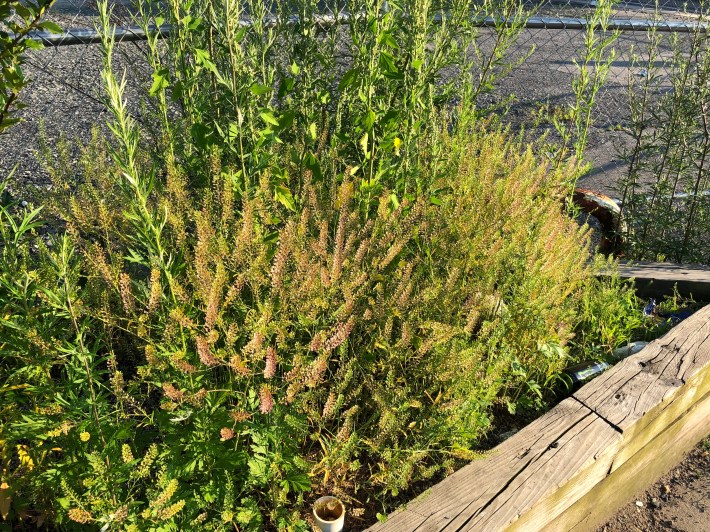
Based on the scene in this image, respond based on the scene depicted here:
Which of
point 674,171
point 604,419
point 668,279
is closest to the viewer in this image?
point 604,419

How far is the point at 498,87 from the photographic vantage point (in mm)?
7855

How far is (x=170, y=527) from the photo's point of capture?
1.68 m

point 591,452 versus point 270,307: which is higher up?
point 270,307

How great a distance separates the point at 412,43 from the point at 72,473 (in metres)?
2.05

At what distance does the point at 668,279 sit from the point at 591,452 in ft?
5.26

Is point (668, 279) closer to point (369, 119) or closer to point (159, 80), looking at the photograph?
point (369, 119)

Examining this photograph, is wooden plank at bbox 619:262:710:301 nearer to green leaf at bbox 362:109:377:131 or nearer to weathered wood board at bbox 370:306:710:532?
weathered wood board at bbox 370:306:710:532

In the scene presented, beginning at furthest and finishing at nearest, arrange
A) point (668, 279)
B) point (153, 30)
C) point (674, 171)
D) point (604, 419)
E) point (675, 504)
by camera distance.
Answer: point (674, 171) → point (668, 279) → point (675, 504) → point (153, 30) → point (604, 419)

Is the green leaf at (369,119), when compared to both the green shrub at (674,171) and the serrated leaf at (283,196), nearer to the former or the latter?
the serrated leaf at (283,196)

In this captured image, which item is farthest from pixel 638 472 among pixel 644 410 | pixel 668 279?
pixel 668 279

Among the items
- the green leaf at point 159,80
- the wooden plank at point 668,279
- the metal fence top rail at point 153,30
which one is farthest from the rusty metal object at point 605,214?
the green leaf at point 159,80

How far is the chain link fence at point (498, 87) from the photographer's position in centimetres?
403

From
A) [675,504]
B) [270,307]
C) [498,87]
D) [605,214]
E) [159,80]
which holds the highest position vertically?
[159,80]

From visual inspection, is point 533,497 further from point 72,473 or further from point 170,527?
point 72,473
